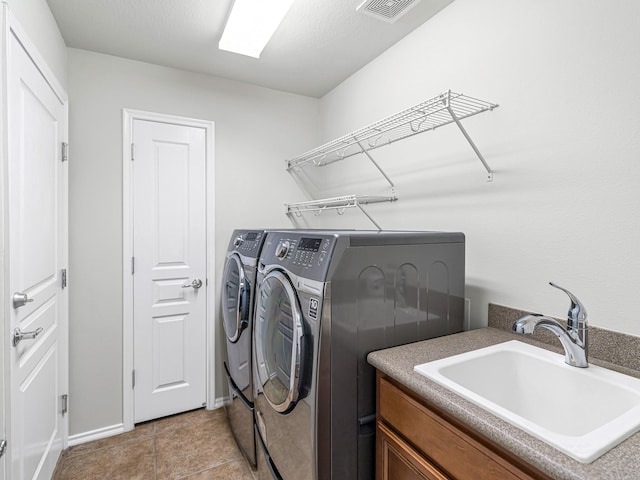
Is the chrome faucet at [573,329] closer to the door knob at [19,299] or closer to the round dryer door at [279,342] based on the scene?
the round dryer door at [279,342]

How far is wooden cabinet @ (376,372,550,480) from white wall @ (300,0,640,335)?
2.24 ft

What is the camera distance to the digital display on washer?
1.27 meters

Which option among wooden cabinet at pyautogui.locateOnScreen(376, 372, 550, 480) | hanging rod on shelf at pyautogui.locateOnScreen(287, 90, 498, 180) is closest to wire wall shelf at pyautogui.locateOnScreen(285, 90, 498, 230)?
hanging rod on shelf at pyautogui.locateOnScreen(287, 90, 498, 180)

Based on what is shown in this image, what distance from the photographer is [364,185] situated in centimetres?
238

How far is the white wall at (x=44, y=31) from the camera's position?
1.37m

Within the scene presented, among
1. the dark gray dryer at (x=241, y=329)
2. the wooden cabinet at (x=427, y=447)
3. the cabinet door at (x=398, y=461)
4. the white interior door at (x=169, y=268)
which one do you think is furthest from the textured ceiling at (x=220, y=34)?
the cabinet door at (x=398, y=461)

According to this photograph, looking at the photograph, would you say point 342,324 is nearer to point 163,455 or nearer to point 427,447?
point 427,447

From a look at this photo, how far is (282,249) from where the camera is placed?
1.52 meters

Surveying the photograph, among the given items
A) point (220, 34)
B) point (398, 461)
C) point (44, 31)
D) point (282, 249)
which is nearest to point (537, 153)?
point (282, 249)

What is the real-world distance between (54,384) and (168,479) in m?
0.81

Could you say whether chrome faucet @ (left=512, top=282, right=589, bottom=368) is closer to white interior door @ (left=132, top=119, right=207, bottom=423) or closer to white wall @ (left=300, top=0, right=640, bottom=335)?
white wall @ (left=300, top=0, right=640, bottom=335)

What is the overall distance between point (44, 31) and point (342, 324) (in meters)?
2.00

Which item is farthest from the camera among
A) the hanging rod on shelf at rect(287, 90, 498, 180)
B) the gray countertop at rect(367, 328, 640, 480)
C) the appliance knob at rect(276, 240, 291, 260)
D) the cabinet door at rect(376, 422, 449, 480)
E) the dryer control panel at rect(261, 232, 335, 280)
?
the appliance knob at rect(276, 240, 291, 260)

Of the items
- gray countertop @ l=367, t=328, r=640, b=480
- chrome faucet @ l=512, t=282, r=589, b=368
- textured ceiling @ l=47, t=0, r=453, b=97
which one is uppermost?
textured ceiling @ l=47, t=0, r=453, b=97
